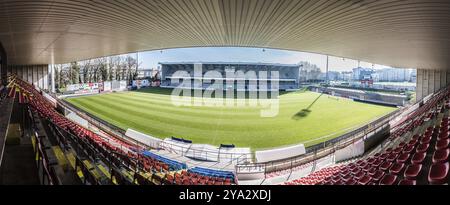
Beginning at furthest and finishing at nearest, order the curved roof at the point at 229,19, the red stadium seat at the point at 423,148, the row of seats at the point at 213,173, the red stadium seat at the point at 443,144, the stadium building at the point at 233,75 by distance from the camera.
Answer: the stadium building at the point at 233,75, the row of seats at the point at 213,173, the curved roof at the point at 229,19, the red stadium seat at the point at 423,148, the red stadium seat at the point at 443,144

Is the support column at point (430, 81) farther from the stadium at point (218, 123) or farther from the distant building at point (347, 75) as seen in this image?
the distant building at point (347, 75)

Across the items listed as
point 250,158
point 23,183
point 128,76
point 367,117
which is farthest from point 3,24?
point 128,76

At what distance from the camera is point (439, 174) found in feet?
12.1

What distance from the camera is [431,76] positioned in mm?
29812

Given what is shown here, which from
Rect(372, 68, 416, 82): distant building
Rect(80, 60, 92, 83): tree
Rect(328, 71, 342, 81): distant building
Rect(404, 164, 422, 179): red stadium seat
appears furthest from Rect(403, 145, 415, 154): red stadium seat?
Rect(328, 71, 342, 81): distant building

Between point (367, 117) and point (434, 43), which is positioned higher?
point (434, 43)

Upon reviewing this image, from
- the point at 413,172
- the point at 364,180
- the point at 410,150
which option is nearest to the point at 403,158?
the point at 410,150

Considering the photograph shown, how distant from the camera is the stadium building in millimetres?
53406

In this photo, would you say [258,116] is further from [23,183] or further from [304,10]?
[23,183]

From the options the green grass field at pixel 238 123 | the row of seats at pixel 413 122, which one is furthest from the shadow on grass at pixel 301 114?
the row of seats at pixel 413 122

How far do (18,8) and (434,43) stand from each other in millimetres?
17757

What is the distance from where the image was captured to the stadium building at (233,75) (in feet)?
175

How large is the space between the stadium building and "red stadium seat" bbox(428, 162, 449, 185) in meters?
47.7

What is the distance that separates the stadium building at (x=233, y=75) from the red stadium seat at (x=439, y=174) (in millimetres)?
47657
